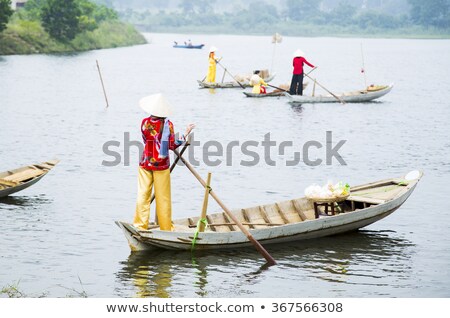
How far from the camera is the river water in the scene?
1234 cm

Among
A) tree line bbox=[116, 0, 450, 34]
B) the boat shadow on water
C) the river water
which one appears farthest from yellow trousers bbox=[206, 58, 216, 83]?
tree line bbox=[116, 0, 450, 34]

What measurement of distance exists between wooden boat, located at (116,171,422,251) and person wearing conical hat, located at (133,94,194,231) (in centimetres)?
22

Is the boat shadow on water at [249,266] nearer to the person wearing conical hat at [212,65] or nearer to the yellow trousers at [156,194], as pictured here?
the yellow trousers at [156,194]

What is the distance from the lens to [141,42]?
8738cm

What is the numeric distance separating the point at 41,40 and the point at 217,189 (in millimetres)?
47225

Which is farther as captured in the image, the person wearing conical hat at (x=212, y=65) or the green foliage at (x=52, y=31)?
the green foliage at (x=52, y=31)

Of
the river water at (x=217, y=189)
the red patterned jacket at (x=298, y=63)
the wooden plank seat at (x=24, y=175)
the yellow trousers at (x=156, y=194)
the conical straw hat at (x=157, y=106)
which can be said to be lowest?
the river water at (x=217, y=189)

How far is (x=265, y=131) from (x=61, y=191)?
10.3 metres

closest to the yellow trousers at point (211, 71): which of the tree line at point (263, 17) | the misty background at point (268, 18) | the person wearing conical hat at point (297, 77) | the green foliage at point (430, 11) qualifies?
the person wearing conical hat at point (297, 77)

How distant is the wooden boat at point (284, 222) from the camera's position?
42.3 feet

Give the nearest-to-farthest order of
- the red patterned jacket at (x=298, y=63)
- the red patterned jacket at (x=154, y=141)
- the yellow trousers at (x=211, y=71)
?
1. the red patterned jacket at (x=154, y=141)
2. the red patterned jacket at (x=298, y=63)
3. the yellow trousers at (x=211, y=71)

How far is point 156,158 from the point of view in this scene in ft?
40.8

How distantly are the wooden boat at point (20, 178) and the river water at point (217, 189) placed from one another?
0.30m

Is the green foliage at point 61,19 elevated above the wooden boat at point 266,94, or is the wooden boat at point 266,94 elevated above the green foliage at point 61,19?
the green foliage at point 61,19
